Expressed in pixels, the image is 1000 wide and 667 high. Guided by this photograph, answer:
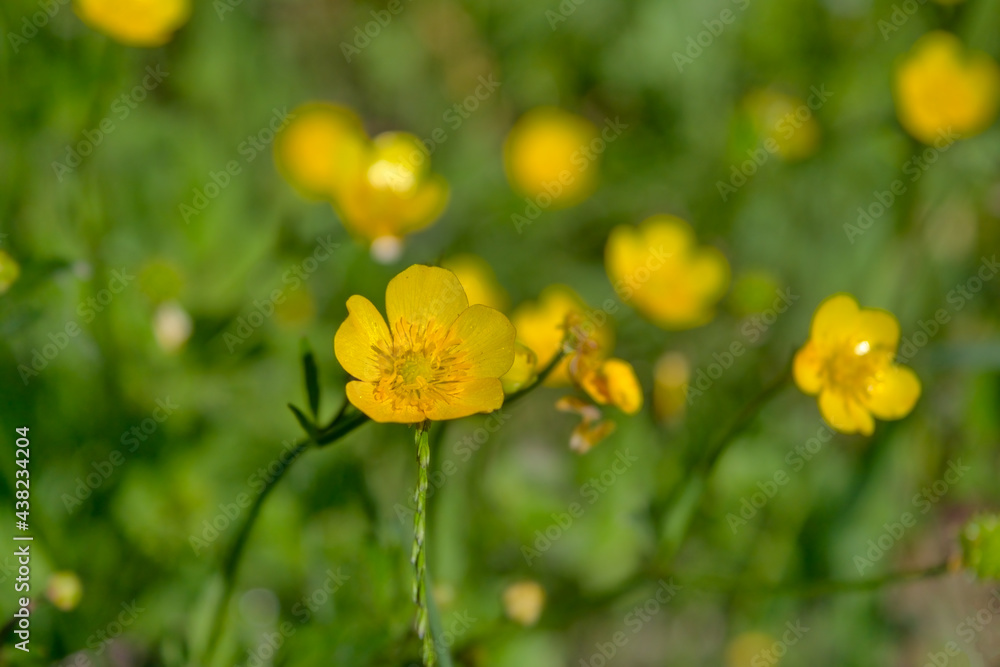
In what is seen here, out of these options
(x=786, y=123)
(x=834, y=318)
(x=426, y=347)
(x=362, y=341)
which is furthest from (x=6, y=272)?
(x=786, y=123)

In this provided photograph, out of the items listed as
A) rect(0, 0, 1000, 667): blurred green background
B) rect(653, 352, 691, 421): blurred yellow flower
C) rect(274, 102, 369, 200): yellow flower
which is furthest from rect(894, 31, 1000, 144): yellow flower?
rect(274, 102, 369, 200): yellow flower

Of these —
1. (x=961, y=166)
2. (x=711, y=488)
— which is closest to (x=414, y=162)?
(x=711, y=488)

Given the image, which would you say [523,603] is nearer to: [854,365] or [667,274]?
[854,365]

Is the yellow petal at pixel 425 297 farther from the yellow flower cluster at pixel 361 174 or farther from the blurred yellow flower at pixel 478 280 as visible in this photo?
the blurred yellow flower at pixel 478 280

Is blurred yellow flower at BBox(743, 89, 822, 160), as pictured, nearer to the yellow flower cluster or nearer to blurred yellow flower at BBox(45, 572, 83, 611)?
the yellow flower cluster

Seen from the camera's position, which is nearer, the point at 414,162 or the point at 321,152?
the point at 414,162

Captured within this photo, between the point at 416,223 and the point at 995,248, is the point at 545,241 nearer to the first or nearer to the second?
the point at 416,223

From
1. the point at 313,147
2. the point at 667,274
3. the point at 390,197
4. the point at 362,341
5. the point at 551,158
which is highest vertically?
the point at 313,147
